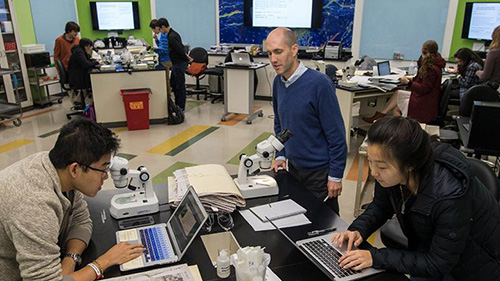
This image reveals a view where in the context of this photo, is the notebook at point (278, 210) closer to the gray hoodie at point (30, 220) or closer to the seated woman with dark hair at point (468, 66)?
the gray hoodie at point (30, 220)

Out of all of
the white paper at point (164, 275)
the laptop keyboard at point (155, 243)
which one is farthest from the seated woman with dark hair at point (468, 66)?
the white paper at point (164, 275)

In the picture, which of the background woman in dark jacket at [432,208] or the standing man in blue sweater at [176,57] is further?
the standing man in blue sweater at [176,57]

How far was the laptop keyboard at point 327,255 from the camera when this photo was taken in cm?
141

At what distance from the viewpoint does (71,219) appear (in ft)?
5.41

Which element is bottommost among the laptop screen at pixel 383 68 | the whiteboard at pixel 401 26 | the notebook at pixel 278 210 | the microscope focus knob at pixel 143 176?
the notebook at pixel 278 210

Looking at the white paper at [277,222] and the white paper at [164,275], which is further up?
the white paper at [277,222]

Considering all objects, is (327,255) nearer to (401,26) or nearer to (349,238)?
(349,238)

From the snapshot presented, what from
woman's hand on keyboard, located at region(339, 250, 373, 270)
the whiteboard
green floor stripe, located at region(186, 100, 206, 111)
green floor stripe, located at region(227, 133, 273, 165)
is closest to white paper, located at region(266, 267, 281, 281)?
woman's hand on keyboard, located at region(339, 250, 373, 270)

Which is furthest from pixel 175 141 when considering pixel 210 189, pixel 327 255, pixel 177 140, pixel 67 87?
pixel 327 255

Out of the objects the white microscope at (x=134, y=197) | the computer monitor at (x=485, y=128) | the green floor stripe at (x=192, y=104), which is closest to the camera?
the white microscope at (x=134, y=197)

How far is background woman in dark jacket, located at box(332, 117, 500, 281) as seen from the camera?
1.30 m

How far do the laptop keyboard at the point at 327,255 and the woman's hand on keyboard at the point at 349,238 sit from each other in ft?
0.13

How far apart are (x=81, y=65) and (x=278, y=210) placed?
5.12 metres

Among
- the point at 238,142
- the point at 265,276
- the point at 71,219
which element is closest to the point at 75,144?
the point at 71,219
